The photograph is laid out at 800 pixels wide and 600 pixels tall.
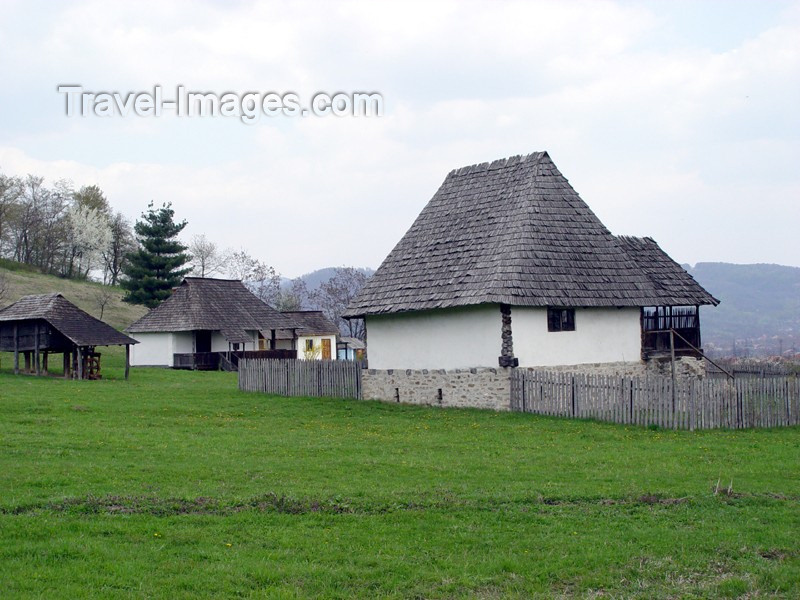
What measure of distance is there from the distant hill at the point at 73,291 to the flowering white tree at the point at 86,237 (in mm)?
7717

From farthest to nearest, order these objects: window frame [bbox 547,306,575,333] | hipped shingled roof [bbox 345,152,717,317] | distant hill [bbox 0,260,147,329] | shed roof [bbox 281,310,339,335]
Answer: distant hill [bbox 0,260,147,329]
shed roof [bbox 281,310,339,335]
window frame [bbox 547,306,575,333]
hipped shingled roof [bbox 345,152,717,317]

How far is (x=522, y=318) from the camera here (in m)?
24.6

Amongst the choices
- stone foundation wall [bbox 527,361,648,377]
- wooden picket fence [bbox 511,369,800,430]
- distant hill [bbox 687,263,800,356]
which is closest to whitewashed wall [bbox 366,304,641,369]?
stone foundation wall [bbox 527,361,648,377]

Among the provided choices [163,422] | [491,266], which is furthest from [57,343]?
[491,266]

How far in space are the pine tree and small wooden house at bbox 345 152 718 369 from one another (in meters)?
36.3

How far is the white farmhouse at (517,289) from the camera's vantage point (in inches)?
974

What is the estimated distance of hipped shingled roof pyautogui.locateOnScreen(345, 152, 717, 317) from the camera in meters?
25.0

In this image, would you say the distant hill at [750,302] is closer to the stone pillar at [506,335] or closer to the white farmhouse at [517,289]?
the white farmhouse at [517,289]

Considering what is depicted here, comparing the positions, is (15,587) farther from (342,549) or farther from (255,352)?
(255,352)

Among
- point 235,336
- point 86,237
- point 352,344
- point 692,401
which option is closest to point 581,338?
point 692,401

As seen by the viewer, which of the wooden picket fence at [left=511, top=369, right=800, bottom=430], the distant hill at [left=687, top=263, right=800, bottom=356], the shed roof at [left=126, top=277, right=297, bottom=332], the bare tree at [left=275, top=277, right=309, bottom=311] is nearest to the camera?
the wooden picket fence at [left=511, top=369, right=800, bottom=430]

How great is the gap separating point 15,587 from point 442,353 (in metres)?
19.1

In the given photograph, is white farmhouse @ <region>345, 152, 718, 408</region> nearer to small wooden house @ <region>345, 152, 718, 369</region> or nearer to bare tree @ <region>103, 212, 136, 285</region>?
small wooden house @ <region>345, 152, 718, 369</region>

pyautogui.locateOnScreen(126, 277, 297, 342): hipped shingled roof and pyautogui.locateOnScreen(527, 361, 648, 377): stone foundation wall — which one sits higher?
pyautogui.locateOnScreen(126, 277, 297, 342): hipped shingled roof
